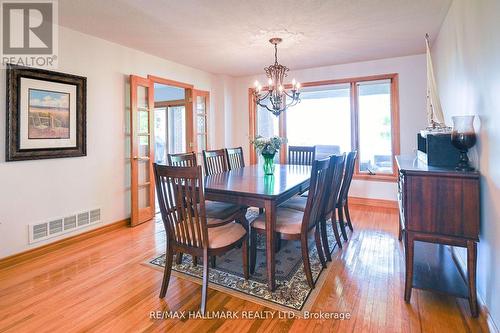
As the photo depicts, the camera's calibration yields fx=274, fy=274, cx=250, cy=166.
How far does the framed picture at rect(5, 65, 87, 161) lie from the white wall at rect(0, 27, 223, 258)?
75mm

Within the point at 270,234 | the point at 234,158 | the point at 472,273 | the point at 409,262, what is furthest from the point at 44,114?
the point at 472,273

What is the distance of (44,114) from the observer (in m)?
2.91

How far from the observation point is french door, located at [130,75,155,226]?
378cm

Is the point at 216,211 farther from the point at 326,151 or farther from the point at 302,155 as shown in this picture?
the point at 326,151

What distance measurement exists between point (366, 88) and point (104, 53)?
4.08 metres

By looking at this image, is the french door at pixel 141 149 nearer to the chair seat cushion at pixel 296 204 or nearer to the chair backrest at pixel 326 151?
the chair seat cushion at pixel 296 204

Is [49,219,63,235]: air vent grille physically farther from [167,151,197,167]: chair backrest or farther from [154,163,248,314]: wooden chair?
[154,163,248,314]: wooden chair

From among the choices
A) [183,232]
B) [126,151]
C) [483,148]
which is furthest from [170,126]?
[483,148]

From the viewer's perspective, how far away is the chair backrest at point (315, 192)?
2.04m

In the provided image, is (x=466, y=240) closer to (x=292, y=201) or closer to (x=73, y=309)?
(x=292, y=201)

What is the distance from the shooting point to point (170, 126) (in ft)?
22.2

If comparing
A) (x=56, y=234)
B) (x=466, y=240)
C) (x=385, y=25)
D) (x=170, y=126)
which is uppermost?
(x=385, y=25)

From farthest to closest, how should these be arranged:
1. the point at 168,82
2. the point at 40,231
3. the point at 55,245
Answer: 1. the point at 168,82
2. the point at 55,245
3. the point at 40,231

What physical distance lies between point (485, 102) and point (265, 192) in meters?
1.58
